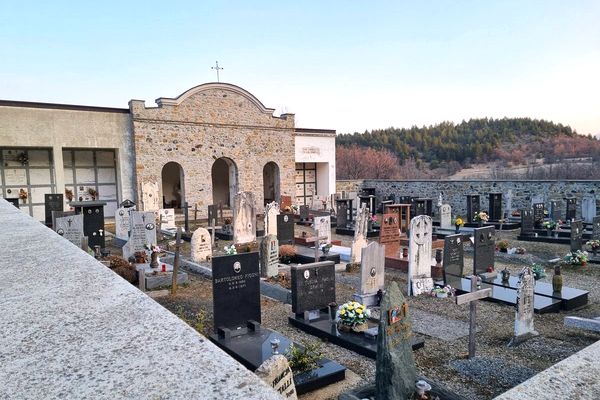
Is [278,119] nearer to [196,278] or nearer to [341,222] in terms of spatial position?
[341,222]

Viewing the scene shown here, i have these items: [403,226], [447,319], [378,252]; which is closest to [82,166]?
[403,226]

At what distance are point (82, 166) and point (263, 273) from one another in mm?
13413

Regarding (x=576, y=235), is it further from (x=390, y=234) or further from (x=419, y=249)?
(x=419, y=249)

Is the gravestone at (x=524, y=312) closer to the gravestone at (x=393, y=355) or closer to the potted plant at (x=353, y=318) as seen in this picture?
the potted plant at (x=353, y=318)

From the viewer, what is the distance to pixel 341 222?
1650 centimetres

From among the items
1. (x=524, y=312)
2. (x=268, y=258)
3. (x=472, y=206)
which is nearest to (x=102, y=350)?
(x=524, y=312)

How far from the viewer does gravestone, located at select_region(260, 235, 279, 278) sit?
29.8 feet

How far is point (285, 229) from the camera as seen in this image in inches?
491

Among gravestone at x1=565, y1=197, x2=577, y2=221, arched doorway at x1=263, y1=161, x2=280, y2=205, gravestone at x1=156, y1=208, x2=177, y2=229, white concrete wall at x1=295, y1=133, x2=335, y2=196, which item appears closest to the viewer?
gravestone at x1=565, y1=197, x2=577, y2=221

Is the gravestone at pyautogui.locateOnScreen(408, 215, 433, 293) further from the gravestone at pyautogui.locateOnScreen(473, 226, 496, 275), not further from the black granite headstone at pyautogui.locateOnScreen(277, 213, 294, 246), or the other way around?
the black granite headstone at pyautogui.locateOnScreen(277, 213, 294, 246)

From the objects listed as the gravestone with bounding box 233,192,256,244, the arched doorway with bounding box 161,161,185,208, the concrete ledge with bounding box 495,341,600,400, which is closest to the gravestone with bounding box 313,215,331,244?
the gravestone with bounding box 233,192,256,244

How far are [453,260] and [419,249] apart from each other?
0.66 meters

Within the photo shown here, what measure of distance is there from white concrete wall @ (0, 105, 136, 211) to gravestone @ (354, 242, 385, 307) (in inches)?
545

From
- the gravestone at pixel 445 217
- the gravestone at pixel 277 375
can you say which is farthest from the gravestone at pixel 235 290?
the gravestone at pixel 445 217
